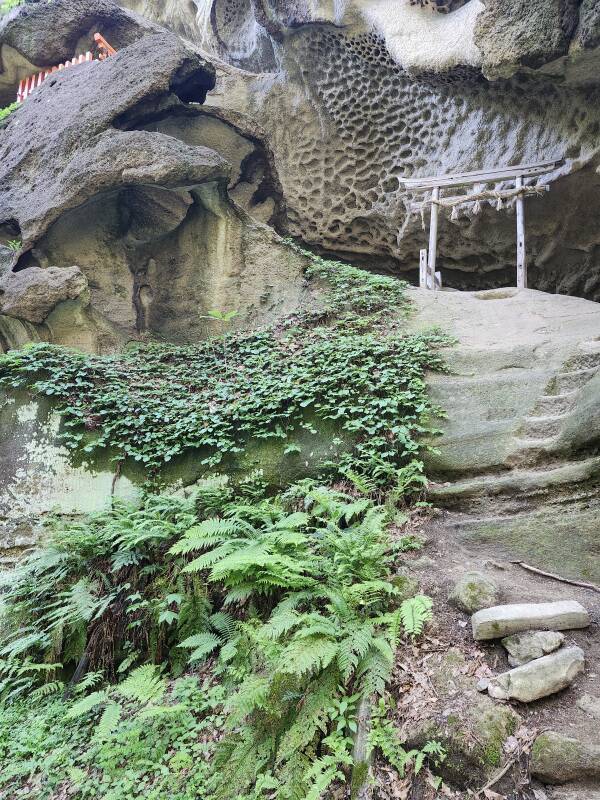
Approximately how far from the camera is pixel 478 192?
37.1ft

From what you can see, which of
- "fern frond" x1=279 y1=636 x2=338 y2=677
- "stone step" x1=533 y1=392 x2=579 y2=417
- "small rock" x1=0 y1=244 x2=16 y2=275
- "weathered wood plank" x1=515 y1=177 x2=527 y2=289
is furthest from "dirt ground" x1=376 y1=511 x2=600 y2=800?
"small rock" x1=0 y1=244 x2=16 y2=275

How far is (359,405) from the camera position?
646 cm

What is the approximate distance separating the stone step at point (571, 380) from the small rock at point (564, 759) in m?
4.18

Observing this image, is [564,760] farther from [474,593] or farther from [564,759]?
[474,593]

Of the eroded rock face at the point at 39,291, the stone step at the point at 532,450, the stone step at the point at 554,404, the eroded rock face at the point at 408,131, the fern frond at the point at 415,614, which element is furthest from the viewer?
the eroded rock face at the point at 408,131

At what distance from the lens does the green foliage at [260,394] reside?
6.21 metres

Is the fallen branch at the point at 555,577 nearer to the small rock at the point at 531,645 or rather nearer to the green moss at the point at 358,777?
the small rock at the point at 531,645

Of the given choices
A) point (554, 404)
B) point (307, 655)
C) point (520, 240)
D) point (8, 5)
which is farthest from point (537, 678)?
point (8, 5)

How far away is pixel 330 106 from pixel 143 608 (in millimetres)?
12031

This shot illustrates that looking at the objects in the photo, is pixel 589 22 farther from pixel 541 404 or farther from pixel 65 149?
pixel 65 149

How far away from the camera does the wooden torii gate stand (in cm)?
1059

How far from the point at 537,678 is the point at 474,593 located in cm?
81

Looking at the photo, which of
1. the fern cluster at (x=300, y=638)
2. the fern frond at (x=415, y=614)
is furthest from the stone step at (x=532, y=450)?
the fern frond at (x=415, y=614)

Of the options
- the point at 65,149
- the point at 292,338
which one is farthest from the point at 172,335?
the point at 65,149
